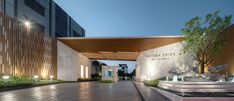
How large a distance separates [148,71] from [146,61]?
203 cm

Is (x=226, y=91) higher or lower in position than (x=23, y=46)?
lower

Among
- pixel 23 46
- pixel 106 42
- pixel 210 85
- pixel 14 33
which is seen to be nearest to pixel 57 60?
pixel 106 42

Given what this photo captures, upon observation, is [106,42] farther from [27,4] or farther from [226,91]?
[226,91]

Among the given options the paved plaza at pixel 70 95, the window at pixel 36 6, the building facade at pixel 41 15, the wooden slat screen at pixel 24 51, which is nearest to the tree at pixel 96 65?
the building facade at pixel 41 15

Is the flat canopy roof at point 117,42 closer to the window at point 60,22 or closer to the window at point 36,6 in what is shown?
the window at point 36,6

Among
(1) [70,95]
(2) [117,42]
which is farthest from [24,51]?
(1) [70,95]

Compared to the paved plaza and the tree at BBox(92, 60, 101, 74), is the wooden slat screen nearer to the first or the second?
the paved plaza

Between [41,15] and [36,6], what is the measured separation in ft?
10.3

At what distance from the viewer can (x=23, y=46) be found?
47.6 meters

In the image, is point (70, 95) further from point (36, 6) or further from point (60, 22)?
point (60, 22)

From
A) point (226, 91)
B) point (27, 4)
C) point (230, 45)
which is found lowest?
point (226, 91)

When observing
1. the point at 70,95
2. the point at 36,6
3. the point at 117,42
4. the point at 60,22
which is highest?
the point at 36,6

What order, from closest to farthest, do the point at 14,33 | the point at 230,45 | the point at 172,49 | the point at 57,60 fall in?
1. the point at 230,45
2. the point at 14,33
3. the point at 172,49
4. the point at 57,60

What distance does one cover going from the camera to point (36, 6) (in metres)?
61.9
